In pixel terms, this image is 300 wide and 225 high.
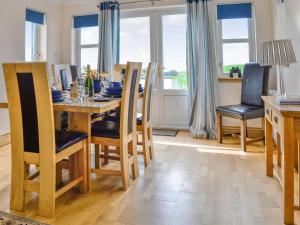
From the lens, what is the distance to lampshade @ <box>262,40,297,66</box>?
206cm

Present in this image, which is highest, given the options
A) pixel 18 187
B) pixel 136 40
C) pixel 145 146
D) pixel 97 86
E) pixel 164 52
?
pixel 136 40

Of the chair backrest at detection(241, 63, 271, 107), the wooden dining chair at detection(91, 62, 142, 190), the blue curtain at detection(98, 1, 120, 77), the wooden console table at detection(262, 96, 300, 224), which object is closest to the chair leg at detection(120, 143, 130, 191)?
the wooden dining chair at detection(91, 62, 142, 190)

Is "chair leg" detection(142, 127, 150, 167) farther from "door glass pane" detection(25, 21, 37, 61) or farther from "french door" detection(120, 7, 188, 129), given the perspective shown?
"door glass pane" detection(25, 21, 37, 61)

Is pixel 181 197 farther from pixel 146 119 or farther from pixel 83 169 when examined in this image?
pixel 146 119

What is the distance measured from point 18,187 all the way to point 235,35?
372 centimetres

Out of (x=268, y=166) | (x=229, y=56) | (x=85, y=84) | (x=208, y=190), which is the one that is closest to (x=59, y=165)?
(x=85, y=84)

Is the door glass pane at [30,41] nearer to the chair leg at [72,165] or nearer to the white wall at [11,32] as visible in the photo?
the white wall at [11,32]

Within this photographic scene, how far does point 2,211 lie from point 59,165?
0.55m

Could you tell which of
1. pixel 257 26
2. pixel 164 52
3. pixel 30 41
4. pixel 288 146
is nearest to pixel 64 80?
pixel 30 41

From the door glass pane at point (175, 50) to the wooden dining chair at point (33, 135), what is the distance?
288cm

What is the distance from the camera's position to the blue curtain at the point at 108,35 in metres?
4.45

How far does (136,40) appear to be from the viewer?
4.64 m

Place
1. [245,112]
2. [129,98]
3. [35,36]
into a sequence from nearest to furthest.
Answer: [129,98]
[245,112]
[35,36]

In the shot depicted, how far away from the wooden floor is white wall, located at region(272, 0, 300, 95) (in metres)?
0.93
